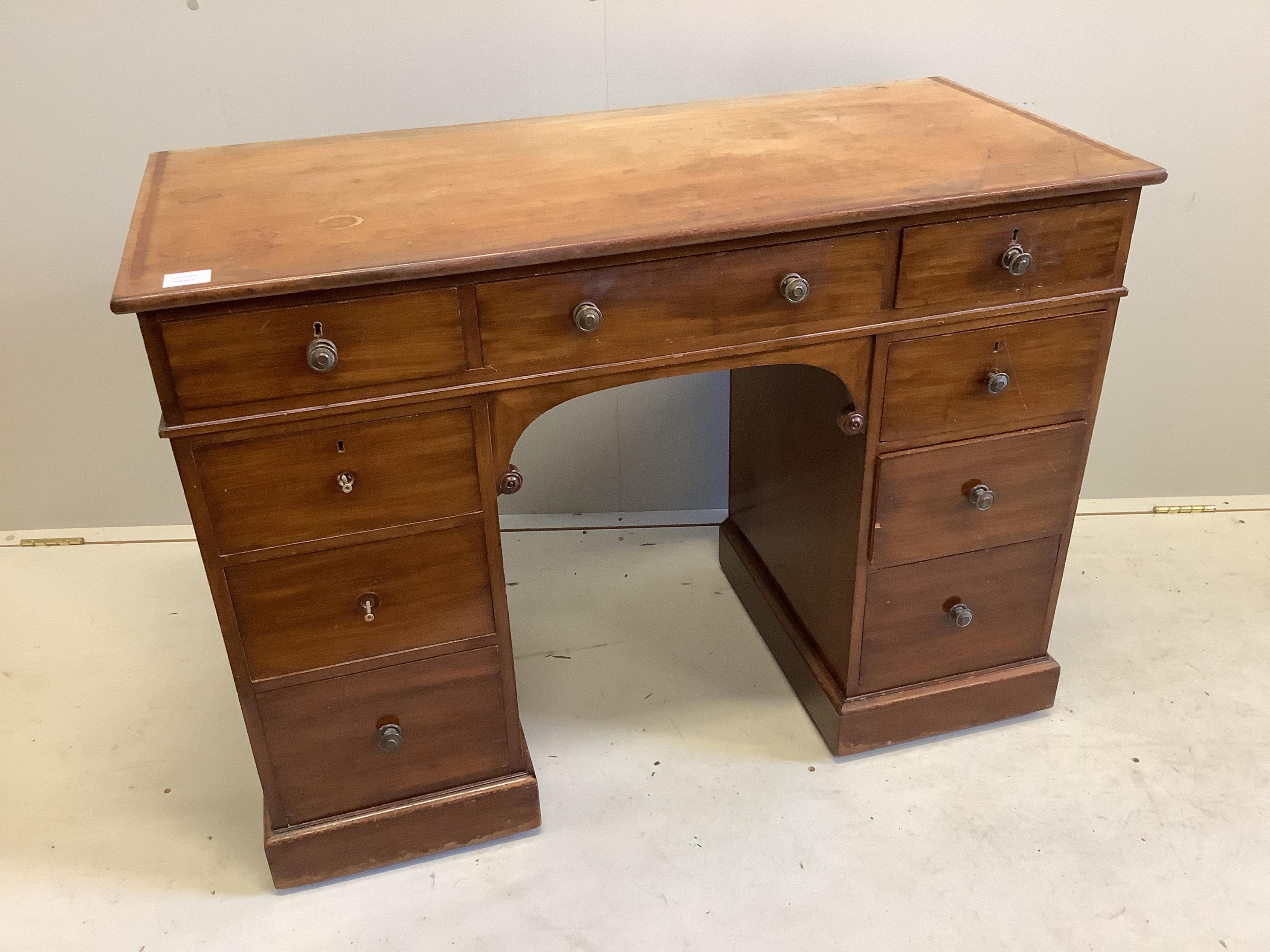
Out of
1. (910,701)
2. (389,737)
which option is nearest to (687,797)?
(910,701)

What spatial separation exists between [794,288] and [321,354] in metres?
0.63

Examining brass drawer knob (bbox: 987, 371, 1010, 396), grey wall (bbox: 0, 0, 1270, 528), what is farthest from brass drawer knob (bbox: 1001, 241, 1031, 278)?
grey wall (bbox: 0, 0, 1270, 528)

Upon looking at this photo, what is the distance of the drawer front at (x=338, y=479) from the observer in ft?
4.43

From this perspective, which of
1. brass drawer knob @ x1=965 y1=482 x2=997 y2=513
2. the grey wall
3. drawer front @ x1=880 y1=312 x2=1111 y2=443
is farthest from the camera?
the grey wall

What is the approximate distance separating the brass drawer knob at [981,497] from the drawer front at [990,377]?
0.09 m

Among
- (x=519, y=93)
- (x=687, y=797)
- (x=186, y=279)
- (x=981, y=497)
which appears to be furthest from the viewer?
(x=519, y=93)

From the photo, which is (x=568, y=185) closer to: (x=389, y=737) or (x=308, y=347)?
(x=308, y=347)

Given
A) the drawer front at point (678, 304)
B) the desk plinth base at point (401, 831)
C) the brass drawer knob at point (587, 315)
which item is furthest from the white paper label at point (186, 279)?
the desk plinth base at point (401, 831)

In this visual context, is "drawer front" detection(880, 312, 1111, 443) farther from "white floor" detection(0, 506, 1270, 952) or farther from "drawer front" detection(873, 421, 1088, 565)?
"white floor" detection(0, 506, 1270, 952)

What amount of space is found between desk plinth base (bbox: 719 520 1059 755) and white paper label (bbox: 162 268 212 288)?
1223mm

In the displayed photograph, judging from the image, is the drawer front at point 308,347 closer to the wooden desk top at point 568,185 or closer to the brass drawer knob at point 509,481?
the wooden desk top at point 568,185

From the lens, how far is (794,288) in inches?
56.2

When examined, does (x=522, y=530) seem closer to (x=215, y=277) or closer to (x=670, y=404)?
(x=670, y=404)

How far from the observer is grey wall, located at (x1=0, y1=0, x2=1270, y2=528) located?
1.96 meters
